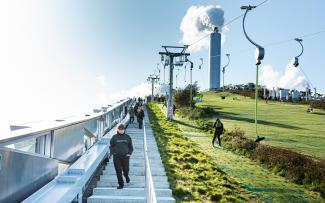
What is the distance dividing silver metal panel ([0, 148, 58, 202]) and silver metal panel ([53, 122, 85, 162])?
0.67 m

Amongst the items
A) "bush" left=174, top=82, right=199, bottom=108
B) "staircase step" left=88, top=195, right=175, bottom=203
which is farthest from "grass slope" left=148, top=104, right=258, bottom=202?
"bush" left=174, top=82, right=199, bottom=108

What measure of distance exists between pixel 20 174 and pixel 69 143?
347cm

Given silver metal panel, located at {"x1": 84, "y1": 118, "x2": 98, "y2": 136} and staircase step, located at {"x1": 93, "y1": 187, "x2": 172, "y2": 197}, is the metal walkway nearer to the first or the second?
staircase step, located at {"x1": 93, "y1": 187, "x2": 172, "y2": 197}

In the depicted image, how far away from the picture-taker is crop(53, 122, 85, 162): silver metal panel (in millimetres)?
9016

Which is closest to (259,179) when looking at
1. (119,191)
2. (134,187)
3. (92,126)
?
(134,187)

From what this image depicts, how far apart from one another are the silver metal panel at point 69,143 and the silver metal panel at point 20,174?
0.67 metres

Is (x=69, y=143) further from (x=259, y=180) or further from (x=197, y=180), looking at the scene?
(x=259, y=180)

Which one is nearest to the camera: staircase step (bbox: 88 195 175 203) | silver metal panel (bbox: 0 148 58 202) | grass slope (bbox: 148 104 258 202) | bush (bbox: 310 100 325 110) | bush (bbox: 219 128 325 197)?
silver metal panel (bbox: 0 148 58 202)

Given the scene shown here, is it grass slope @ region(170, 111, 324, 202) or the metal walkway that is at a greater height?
the metal walkway

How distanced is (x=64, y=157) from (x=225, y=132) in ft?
64.8

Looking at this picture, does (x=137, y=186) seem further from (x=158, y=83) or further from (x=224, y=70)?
(x=158, y=83)

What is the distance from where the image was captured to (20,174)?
6.80 m

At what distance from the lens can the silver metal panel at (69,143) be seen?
9.02 m

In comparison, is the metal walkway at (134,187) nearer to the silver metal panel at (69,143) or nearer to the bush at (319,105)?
the silver metal panel at (69,143)
